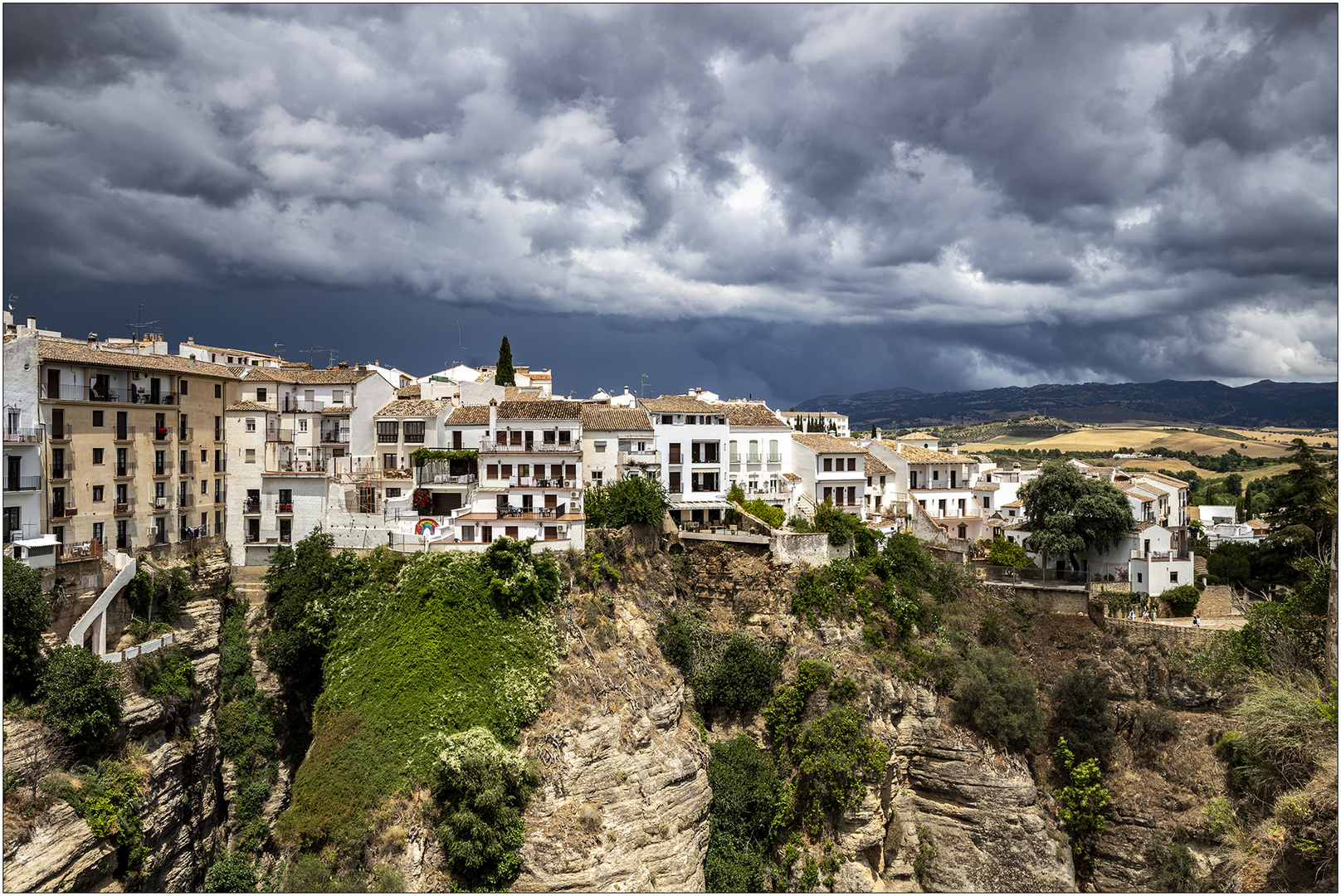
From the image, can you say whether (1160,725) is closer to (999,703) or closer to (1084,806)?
(1084,806)

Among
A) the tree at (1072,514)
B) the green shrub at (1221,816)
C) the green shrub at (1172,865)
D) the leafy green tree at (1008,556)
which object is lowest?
the green shrub at (1172,865)

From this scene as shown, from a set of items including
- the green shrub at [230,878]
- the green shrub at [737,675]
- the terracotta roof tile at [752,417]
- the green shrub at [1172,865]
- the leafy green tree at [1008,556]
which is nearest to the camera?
the green shrub at [230,878]

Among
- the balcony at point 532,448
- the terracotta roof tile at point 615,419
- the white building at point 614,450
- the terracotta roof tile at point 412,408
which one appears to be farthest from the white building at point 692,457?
the terracotta roof tile at point 412,408

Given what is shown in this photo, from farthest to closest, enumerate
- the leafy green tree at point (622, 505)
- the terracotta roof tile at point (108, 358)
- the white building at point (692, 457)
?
the white building at point (692, 457) < the leafy green tree at point (622, 505) < the terracotta roof tile at point (108, 358)

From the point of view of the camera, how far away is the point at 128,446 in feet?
129

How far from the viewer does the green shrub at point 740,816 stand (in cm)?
3600

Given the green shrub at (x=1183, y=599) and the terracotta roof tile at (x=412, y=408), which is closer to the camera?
the green shrub at (x=1183, y=599)

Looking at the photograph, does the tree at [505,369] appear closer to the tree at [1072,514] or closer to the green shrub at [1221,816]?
the tree at [1072,514]

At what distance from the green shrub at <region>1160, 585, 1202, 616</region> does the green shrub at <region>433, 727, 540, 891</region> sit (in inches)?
1645

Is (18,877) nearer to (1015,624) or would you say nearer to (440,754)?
(440,754)

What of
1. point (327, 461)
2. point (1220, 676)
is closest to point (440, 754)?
point (327, 461)

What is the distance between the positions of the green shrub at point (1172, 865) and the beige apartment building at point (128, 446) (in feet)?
181

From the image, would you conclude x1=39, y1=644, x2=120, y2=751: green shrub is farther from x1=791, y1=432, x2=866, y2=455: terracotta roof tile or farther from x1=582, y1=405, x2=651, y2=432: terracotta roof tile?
x1=791, y1=432, x2=866, y2=455: terracotta roof tile

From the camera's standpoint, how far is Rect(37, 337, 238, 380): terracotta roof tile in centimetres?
3681
